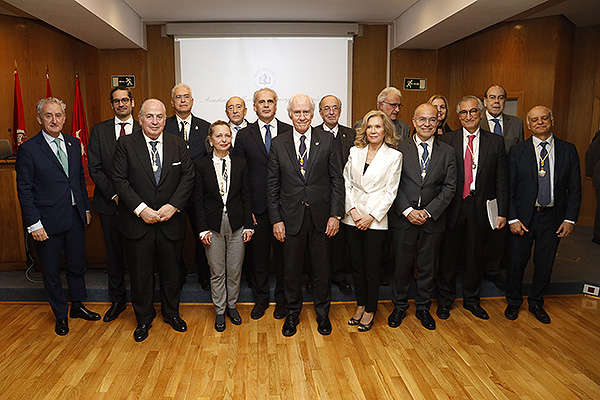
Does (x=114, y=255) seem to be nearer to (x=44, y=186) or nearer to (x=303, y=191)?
(x=44, y=186)

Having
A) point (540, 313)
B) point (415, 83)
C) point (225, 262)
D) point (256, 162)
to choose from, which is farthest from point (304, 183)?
point (415, 83)

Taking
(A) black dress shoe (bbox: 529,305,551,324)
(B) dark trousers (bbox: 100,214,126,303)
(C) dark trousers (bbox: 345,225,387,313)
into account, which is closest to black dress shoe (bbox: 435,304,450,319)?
(C) dark trousers (bbox: 345,225,387,313)

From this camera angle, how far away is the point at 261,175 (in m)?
3.73

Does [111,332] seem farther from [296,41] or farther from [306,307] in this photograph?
[296,41]

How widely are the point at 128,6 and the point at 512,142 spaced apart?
4578mm

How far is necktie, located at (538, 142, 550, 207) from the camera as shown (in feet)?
12.2

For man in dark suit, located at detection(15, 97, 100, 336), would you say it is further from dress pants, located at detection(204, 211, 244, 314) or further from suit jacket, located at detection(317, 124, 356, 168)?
suit jacket, located at detection(317, 124, 356, 168)

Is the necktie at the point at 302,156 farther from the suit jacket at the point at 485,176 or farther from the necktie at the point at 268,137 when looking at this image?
the suit jacket at the point at 485,176

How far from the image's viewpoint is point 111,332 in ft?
12.0

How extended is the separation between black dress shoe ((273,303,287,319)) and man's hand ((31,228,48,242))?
1899 mm

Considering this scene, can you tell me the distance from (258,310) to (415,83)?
4184 millimetres

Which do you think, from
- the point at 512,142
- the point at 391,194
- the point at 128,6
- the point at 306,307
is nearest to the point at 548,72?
the point at 512,142

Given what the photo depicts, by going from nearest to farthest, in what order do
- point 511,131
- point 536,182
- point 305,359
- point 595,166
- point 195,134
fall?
point 305,359
point 536,182
point 195,134
point 511,131
point 595,166

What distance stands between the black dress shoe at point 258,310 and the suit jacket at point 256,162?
0.84 metres
